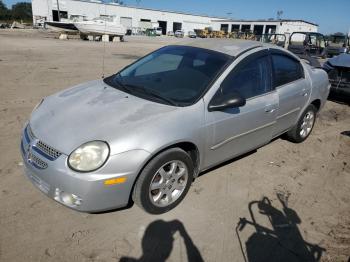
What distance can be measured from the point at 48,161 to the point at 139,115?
3.01ft

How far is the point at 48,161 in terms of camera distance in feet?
8.68

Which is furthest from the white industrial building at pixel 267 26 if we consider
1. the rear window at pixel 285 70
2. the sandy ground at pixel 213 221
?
the sandy ground at pixel 213 221

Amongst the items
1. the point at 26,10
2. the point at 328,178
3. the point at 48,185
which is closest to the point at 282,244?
the point at 328,178

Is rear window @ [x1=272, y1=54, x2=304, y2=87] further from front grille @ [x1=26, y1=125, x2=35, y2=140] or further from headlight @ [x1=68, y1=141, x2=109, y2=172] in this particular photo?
front grille @ [x1=26, y1=125, x2=35, y2=140]

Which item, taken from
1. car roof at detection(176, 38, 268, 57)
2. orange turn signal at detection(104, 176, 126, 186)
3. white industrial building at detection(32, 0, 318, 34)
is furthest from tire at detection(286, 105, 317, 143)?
white industrial building at detection(32, 0, 318, 34)

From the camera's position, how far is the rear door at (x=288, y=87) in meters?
4.13

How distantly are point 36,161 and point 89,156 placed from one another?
56cm

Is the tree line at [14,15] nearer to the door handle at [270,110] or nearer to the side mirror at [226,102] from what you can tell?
the door handle at [270,110]

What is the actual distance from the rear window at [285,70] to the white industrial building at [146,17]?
5376 centimetres

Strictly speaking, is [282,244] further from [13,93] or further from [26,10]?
[26,10]

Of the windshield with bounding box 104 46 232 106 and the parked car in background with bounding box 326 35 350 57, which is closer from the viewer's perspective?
the windshield with bounding box 104 46 232 106

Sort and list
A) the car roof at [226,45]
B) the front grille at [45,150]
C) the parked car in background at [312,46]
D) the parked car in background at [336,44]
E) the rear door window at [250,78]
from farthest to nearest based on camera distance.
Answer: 1. the parked car in background at [336,44]
2. the parked car in background at [312,46]
3. the car roof at [226,45]
4. the rear door window at [250,78]
5. the front grille at [45,150]

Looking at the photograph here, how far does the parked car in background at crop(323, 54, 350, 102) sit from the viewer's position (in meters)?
7.78

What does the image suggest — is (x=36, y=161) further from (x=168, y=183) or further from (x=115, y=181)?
(x=168, y=183)
